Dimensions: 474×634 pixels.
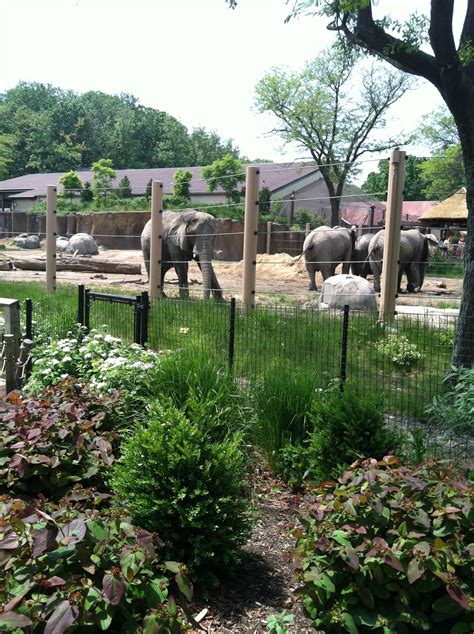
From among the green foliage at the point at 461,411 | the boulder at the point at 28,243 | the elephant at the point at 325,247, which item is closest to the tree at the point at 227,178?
the boulder at the point at 28,243

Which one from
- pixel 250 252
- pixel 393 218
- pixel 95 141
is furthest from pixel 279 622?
pixel 95 141

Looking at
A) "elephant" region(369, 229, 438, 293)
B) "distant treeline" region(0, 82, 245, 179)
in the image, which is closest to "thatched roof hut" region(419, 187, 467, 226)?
"elephant" region(369, 229, 438, 293)

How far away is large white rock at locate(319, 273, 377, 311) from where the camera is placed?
→ 1232cm

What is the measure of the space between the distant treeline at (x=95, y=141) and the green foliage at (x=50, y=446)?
252 feet

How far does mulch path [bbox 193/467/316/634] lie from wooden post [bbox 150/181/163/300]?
7910 mm

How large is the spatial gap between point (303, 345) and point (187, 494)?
368 centimetres

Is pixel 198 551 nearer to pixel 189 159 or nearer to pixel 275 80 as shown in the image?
pixel 275 80

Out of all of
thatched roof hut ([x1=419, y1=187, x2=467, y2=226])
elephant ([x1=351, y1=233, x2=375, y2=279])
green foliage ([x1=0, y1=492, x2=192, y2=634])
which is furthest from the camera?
thatched roof hut ([x1=419, y1=187, x2=467, y2=226])

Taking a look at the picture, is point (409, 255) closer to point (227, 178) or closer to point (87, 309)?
point (87, 309)

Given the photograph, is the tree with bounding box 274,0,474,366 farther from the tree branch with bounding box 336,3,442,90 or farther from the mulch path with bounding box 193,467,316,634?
the mulch path with bounding box 193,467,316,634

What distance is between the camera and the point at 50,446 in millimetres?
4516

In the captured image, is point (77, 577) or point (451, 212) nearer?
point (77, 577)

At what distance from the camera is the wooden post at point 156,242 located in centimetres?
1261

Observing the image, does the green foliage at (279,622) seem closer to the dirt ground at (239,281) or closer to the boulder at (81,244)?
the dirt ground at (239,281)
